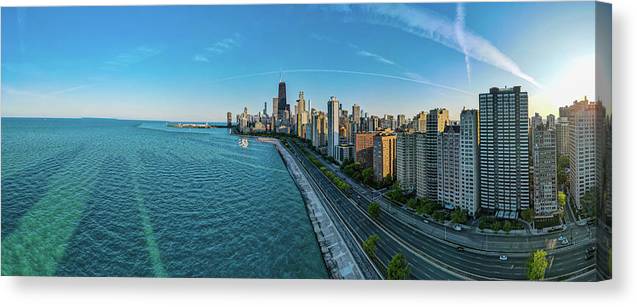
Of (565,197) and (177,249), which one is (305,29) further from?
(565,197)

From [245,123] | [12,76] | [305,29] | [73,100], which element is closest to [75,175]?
[73,100]

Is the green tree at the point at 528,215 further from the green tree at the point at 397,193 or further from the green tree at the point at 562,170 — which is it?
the green tree at the point at 397,193

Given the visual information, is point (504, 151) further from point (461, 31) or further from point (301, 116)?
point (301, 116)

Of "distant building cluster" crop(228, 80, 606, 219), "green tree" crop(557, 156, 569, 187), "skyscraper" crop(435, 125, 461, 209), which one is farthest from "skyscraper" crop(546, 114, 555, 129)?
"skyscraper" crop(435, 125, 461, 209)

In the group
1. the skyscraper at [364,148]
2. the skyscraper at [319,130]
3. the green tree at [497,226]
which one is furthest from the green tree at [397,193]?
the skyscraper at [319,130]

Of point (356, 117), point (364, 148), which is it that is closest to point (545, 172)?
point (364, 148)

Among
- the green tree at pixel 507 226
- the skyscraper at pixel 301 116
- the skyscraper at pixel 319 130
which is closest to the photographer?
the green tree at pixel 507 226
